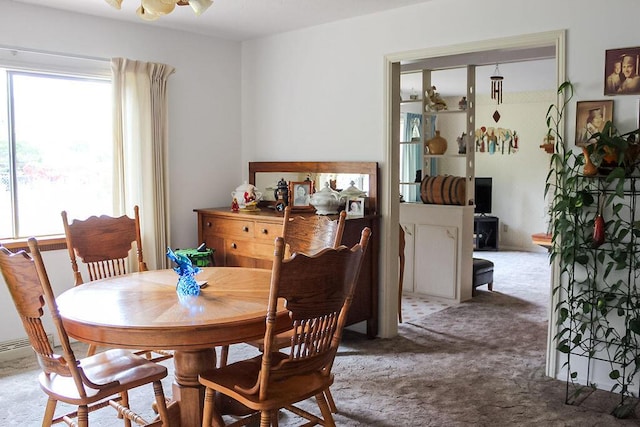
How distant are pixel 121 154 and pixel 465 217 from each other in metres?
3.06

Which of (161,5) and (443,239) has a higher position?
(161,5)

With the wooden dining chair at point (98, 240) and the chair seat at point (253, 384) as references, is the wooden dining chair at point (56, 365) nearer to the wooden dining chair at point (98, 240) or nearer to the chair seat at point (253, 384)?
the chair seat at point (253, 384)

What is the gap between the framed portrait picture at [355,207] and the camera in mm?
4162

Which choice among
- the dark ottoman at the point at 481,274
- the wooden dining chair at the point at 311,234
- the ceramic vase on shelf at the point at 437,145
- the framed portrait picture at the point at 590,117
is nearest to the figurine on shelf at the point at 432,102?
the ceramic vase on shelf at the point at 437,145

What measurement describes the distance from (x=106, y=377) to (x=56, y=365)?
0.21m

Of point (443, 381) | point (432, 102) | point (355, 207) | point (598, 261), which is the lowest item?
point (443, 381)

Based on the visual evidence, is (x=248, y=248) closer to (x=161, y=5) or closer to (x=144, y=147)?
(x=144, y=147)

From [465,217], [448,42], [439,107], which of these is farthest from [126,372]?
[439,107]

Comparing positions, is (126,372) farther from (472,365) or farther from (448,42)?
(448,42)

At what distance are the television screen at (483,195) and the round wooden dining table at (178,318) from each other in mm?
6759

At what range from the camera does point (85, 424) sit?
2229 millimetres

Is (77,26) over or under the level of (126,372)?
over

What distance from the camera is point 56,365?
2.23m

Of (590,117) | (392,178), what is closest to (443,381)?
(392,178)
